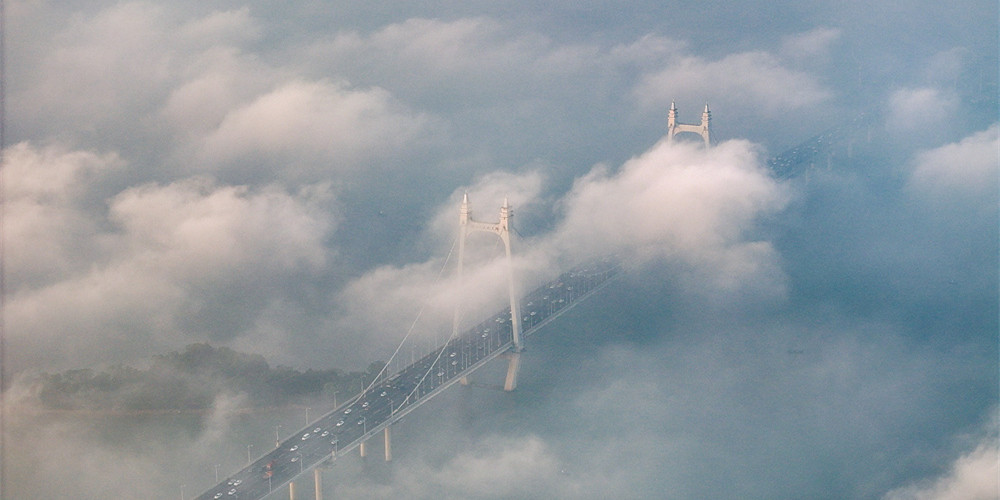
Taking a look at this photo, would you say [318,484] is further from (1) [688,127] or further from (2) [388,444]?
(1) [688,127]

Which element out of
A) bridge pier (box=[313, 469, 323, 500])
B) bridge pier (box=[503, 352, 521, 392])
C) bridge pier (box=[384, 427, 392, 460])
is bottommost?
bridge pier (box=[313, 469, 323, 500])

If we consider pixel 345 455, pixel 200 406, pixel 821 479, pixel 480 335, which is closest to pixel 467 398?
pixel 480 335

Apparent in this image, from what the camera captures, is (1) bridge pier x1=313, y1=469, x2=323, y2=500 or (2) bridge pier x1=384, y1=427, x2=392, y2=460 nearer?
(1) bridge pier x1=313, y1=469, x2=323, y2=500

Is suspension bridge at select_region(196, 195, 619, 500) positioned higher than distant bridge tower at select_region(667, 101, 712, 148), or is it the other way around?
distant bridge tower at select_region(667, 101, 712, 148)

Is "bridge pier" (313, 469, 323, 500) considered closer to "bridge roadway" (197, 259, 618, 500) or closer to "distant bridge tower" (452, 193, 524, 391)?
→ "bridge roadway" (197, 259, 618, 500)

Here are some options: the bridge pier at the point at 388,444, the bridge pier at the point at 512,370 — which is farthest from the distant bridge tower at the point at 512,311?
the bridge pier at the point at 388,444

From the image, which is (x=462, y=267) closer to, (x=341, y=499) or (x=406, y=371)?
(x=406, y=371)

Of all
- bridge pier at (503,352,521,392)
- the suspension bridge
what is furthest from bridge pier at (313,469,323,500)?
bridge pier at (503,352,521,392)

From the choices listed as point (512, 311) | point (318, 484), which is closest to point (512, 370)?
point (512, 311)
